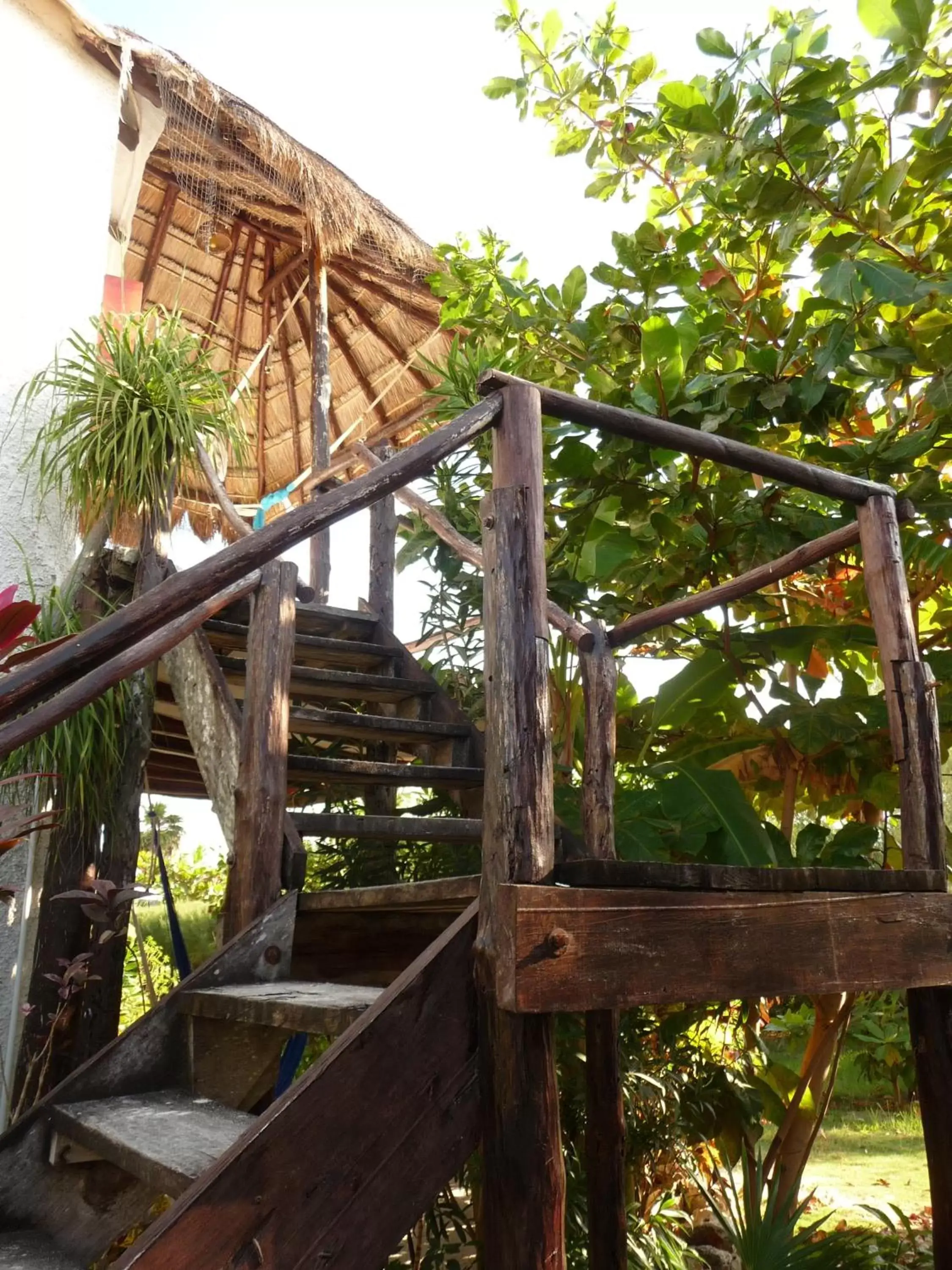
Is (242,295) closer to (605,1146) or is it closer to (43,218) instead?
(43,218)

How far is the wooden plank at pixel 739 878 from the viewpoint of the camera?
1.59 metres

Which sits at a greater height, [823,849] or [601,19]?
[601,19]

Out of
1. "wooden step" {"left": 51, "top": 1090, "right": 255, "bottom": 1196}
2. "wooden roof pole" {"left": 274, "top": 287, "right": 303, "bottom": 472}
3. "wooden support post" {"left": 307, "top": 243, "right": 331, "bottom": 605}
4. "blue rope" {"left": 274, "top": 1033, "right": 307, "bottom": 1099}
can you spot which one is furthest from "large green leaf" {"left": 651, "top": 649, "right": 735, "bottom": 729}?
"wooden roof pole" {"left": 274, "top": 287, "right": 303, "bottom": 472}

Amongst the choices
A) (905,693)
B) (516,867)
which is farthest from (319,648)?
(516,867)

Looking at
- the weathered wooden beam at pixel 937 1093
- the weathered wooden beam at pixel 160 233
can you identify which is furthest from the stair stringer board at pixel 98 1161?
the weathered wooden beam at pixel 160 233

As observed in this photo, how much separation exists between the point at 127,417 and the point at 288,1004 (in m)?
2.50

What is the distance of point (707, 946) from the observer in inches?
67.1

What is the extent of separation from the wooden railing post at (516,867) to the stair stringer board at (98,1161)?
59 centimetres

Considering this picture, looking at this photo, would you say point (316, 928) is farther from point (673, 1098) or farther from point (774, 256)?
point (774, 256)

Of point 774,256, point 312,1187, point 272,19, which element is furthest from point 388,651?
point 272,19

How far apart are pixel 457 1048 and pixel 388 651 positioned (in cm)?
260

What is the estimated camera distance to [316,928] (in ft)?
8.05

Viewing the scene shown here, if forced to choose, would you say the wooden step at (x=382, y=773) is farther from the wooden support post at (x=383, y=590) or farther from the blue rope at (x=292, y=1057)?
the blue rope at (x=292, y=1057)

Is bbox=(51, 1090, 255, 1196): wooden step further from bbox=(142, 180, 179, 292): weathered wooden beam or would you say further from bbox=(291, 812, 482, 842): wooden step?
bbox=(142, 180, 179, 292): weathered wooden beam
